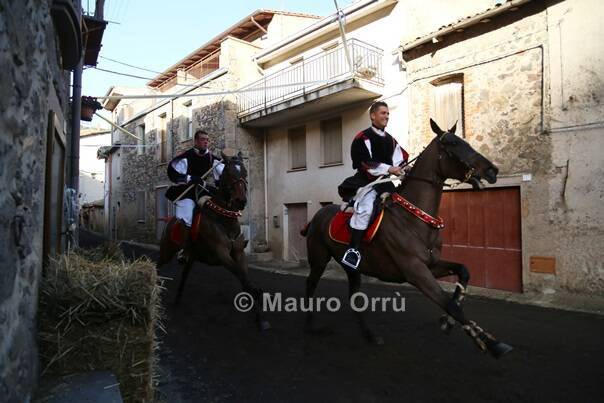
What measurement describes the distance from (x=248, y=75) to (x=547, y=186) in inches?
476

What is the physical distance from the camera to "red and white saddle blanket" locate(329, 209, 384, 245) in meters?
4.63

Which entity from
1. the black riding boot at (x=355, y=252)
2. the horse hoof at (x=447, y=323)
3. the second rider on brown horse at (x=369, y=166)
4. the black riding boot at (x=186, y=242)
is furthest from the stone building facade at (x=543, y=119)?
the black riding boot at (x=186, y=242)

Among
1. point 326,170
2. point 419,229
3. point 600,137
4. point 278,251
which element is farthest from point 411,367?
point 278,251

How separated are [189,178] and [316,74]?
329 inches

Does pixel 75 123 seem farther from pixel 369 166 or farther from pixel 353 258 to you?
pixel 353 258

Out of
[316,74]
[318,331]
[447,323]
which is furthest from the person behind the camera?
[316,74]

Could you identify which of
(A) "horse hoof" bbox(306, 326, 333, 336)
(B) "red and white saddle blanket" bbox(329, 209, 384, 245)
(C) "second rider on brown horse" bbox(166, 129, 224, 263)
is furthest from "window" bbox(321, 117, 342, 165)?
(A) "horse hoof" bbox(306, 326, 333, 336)

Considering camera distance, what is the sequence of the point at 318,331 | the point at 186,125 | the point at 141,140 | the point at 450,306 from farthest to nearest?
the point at 141,140 → the point at 186,125 → the point at 318,331 → the point at 450,306

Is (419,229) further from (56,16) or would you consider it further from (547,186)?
(547,186)

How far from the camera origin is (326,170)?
1386 centimetres

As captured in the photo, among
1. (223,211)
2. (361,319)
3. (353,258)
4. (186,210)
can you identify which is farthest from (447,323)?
(186,210)

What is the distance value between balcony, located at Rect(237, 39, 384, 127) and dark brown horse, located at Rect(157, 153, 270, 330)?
5378 mm

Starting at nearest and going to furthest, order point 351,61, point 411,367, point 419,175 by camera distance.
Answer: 1. point 411,367
2. point 419,175
3. point 351,61

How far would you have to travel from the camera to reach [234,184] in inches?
234
